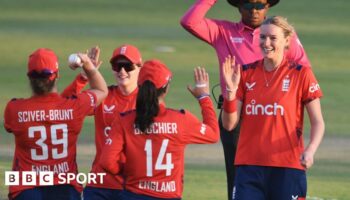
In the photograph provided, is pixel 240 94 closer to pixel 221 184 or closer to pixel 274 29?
pixel 274 29

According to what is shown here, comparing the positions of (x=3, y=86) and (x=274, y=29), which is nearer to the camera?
(x=274, y=29)

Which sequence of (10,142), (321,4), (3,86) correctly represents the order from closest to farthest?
(10,142)
(3,86)
(321,4)

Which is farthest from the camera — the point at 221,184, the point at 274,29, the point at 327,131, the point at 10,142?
the point at 327,131

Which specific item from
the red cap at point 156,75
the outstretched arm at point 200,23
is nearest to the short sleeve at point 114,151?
the red cap at point 156,75

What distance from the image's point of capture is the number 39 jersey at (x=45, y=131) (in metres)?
11.2

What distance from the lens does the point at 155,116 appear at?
35.1ft

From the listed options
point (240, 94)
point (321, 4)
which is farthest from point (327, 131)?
point (321, 4)

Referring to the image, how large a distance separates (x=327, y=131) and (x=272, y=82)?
9.76m

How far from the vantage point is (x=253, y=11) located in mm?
13094

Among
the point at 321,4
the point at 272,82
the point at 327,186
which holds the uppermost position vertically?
the point at 321,4

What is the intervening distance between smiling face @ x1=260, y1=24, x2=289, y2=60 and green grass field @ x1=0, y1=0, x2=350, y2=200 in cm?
456

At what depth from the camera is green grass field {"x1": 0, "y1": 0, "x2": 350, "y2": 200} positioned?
1792cm

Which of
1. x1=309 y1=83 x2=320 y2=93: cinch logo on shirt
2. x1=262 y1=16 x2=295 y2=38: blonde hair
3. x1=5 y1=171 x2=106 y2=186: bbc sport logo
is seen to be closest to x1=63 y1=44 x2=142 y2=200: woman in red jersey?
x1=5 y1=171 x2=106 y2=186: bbc sport logo

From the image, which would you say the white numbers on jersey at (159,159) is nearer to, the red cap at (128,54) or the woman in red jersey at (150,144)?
the woman in red jersey at (150,144)
